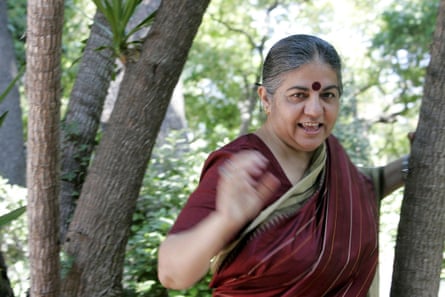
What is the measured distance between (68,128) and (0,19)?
2960 millimetres

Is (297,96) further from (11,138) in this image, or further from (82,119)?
(11,138)

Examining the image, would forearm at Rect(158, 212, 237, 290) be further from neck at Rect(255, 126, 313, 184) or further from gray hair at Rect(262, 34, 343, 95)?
gray hair at Rect(262, 34, 343, 95)

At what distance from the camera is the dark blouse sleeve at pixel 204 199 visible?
6.32 ft

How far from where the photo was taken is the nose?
7.02 ft

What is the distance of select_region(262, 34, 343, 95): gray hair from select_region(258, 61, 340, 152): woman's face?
0.06ft

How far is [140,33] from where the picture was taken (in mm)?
6359

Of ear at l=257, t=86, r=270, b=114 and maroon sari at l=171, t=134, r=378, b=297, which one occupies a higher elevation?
ear at l=257, t=86, r=270, b=114

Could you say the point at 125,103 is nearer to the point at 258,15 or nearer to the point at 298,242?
the point at 298,242

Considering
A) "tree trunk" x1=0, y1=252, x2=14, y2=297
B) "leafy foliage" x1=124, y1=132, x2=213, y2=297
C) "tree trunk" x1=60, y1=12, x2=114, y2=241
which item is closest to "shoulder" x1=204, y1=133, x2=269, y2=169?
"tree trunk" x1=0, y1=252, x2=14, y2=297

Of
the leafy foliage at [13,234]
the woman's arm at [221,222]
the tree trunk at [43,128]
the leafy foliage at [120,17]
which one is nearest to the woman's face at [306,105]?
the woman's arm at [221,222]

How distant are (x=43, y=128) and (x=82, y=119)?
251cm

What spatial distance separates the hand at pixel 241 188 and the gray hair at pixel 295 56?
49cm

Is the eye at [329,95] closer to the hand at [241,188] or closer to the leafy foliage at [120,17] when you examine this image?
the hand at [241,188]

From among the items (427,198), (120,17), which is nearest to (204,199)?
(427,198)
